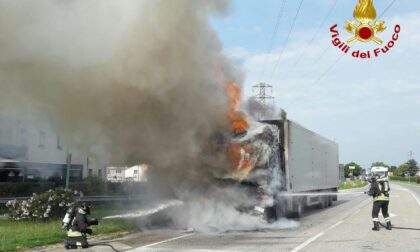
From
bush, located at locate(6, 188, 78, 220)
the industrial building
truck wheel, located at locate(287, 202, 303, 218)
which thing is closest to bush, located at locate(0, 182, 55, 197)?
the industrial building

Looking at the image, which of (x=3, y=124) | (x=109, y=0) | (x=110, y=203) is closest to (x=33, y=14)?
(x=109, y=0)

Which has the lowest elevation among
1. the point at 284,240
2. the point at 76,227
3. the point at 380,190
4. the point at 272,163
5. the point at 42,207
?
the point at 284,240

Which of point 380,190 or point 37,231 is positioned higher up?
point 380,190

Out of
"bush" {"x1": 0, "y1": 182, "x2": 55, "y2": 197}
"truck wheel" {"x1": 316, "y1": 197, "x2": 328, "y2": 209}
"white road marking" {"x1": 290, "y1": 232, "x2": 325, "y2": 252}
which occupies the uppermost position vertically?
"bush" {"x1": 0, "y1": 182, "x2": 55, "y2": 197}

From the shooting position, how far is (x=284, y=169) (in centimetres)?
1552

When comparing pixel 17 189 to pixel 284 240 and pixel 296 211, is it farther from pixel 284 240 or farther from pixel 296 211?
pixel 284 240

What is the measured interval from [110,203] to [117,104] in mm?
13007

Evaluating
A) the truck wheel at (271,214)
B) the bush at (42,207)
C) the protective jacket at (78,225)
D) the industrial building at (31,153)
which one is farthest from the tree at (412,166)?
the protective jacket at (78,225)

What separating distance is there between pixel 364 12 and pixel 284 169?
5.55 metres

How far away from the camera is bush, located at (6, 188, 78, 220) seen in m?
15.6

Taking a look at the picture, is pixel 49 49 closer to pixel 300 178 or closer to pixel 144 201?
pixel 144 201

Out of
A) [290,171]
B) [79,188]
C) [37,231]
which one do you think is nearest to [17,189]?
[79,188]

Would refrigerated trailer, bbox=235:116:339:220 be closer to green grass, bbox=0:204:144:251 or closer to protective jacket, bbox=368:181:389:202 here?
protective jacket, bbox=368:181:389:202

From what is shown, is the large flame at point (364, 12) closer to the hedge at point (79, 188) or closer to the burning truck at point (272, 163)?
the burning truck at point (272, 163)
